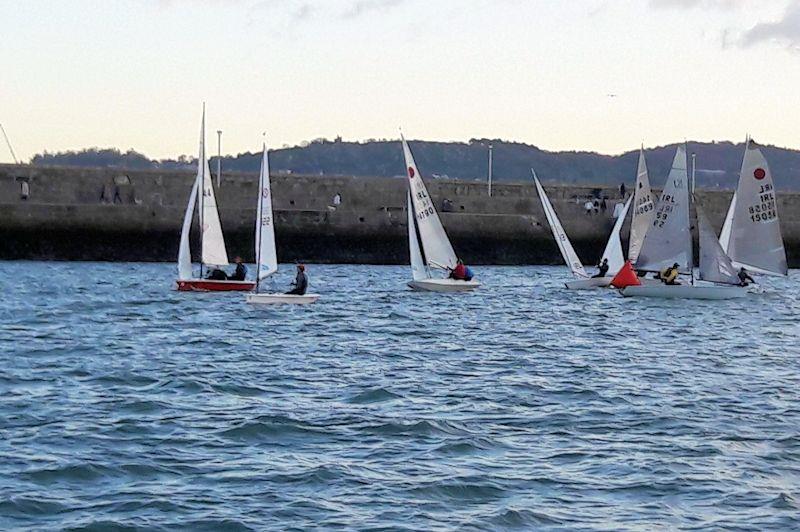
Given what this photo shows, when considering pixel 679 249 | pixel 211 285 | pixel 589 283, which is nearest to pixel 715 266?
pixel 679 249

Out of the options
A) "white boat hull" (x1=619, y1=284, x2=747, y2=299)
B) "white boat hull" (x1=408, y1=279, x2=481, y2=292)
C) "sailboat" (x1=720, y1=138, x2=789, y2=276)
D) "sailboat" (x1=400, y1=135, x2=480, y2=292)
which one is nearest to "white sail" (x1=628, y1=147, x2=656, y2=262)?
"sailboat" (x1=720, y1=138, x2=789, y2=276)

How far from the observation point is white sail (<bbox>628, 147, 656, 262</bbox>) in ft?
134

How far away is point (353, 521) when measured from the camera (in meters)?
10.9

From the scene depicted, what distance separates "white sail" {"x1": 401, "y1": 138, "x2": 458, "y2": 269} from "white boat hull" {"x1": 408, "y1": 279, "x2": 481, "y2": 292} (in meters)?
1.05

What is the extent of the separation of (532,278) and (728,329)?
725 inches

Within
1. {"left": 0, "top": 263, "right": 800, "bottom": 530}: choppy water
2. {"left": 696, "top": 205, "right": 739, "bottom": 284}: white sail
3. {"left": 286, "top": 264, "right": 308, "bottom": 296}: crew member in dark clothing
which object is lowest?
{"left": 0, "top": 263, "right": 800, "bottom": 530}: choppy water

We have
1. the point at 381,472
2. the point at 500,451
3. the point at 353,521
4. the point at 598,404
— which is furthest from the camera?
the point at 598,404

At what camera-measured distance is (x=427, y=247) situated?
37.9 m

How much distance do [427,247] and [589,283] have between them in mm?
5383

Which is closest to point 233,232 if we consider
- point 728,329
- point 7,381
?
point 728,329

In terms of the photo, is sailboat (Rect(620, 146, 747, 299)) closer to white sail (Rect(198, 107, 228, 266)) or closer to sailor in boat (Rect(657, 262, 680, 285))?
sailor in boat (Rect(657, 262, 680, 285))

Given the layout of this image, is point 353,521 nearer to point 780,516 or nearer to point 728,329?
point 780,516

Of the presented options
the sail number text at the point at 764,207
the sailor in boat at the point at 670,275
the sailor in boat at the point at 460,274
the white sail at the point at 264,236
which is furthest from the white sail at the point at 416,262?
the sail number text at the point at 764,207

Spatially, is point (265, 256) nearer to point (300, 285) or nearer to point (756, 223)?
point (300, 285)
